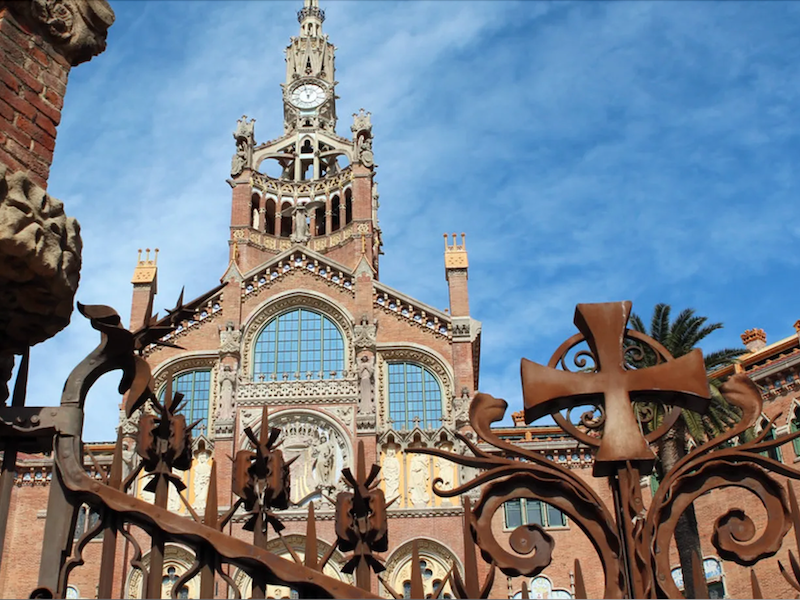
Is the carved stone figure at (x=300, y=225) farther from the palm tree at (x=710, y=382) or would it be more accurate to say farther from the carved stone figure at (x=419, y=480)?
the palm tree at (x=710, y=382)

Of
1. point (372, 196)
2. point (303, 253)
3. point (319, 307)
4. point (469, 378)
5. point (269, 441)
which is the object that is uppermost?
point (372, 196)

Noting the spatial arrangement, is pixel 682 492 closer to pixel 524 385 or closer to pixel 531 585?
pixel 524 385

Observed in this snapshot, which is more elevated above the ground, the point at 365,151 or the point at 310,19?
the point at 310,19

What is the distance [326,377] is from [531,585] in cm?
1045

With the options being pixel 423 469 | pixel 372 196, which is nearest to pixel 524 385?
pixel 423 469

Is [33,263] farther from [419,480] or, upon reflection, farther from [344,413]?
[344,413]

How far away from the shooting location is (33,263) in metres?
4.65

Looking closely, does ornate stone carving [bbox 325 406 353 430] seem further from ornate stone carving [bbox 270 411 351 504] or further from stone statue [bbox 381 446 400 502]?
stone statue [bbox 381 446 400 502]

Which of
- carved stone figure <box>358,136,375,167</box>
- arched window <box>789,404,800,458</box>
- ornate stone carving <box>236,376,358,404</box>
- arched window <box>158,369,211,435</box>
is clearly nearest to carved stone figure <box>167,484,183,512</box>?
arched window <box>158,369,211,435</box>

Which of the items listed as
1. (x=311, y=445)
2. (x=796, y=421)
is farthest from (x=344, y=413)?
(x=796, y=421)

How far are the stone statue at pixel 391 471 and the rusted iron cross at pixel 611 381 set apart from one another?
2707cm

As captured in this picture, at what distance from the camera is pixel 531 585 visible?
3162 centimetres

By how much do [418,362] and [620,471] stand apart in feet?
98.6

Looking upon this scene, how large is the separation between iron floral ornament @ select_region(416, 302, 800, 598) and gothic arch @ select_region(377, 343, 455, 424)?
1120 inches
